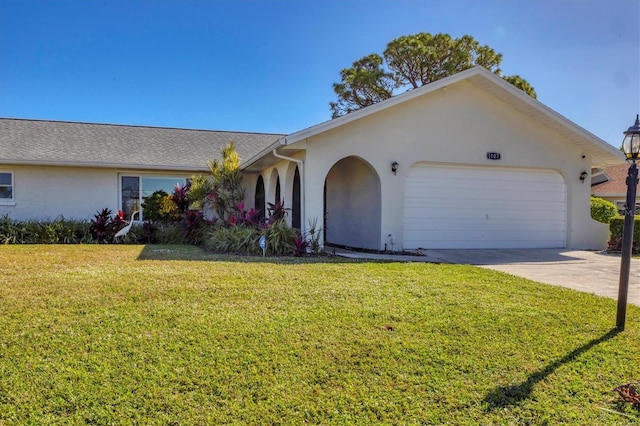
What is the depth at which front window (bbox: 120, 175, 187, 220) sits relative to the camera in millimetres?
14617

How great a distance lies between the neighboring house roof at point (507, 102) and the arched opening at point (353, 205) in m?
1.50

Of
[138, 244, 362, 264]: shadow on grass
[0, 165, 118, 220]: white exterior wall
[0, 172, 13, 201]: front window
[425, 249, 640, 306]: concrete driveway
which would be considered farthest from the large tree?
[138, 244, 362, 264]: shadow on grass

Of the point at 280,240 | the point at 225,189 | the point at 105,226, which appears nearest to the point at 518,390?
the point at 280,240

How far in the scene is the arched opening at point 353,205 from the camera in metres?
11.3

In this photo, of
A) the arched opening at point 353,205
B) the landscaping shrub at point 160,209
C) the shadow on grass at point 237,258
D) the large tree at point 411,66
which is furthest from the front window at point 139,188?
the large tree at point 411,66

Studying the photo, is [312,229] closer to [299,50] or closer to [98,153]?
[299,50]

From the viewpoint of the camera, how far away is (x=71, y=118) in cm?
1839

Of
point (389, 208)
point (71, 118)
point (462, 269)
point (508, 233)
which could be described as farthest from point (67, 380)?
point (71, 118)

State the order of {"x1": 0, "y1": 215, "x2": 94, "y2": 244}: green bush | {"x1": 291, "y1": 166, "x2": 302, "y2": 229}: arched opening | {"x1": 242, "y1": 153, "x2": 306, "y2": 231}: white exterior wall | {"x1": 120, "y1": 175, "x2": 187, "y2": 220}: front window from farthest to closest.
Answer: {"x1": 120, "y1": 175, "x2": 187, "y2": 220}: front window
{"x1": 291, "y1": 166, "x2": 302, "y2": 229}: arched opening
{"x1": 0, "y1": 215, "x2": 94, "y2": 244}: green bush
{"x1": 242, "y1": 153, "x2": 306, "y2": 231}: white exterior wall

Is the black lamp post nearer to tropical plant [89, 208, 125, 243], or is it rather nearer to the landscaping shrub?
the landscaping shrub

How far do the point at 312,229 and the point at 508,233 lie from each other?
5.94m

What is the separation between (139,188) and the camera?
48.5 feet

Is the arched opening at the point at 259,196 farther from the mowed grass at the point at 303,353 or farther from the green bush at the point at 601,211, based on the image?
the green bush at the point at 601,211

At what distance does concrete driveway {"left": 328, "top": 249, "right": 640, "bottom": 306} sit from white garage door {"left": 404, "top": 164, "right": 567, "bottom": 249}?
0.60m
